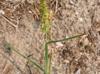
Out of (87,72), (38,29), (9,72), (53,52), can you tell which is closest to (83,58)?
(87,72)

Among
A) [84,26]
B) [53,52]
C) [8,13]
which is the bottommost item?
[53,52]

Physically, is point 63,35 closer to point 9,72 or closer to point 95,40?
point 95,40

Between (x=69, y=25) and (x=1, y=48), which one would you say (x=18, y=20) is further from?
(x=69, y=25)

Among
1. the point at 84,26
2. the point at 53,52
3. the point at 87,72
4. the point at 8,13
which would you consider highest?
the point at 8,13

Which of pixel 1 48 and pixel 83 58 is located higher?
pixel 1 48

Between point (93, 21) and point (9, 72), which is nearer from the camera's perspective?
point (9, 72)

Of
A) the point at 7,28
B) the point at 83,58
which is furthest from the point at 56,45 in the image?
the point at 7,28
